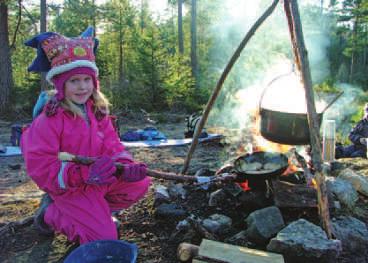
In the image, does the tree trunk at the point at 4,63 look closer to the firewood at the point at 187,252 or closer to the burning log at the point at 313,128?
the firewood at the point at 187,252

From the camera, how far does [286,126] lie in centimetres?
350

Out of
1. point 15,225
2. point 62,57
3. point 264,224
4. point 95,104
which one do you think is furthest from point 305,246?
point 15,225

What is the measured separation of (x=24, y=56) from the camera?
24.5 m

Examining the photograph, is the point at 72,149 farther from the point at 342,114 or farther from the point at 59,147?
the point at 342,114

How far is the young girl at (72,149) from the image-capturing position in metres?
2.44

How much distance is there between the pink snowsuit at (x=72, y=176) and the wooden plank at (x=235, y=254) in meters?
0.69

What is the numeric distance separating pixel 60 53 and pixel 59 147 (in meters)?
0.66

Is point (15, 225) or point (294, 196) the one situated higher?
point (294, 196)

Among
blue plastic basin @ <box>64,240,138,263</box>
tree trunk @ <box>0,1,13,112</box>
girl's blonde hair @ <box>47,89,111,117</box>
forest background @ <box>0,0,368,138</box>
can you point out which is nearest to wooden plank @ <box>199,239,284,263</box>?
blue plastic basin @ <box>64,240,138,263</box>

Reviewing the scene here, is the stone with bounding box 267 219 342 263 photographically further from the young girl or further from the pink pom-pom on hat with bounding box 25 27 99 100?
the pink pom-pom on hat with bounding box 25 27 99 100

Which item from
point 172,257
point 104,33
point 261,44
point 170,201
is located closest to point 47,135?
point 172,257

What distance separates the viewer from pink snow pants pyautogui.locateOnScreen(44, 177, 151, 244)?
256cm

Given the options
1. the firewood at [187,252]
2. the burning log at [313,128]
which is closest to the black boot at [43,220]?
the firewood at [187,252]

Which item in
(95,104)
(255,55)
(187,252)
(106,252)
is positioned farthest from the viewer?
(255,55)
